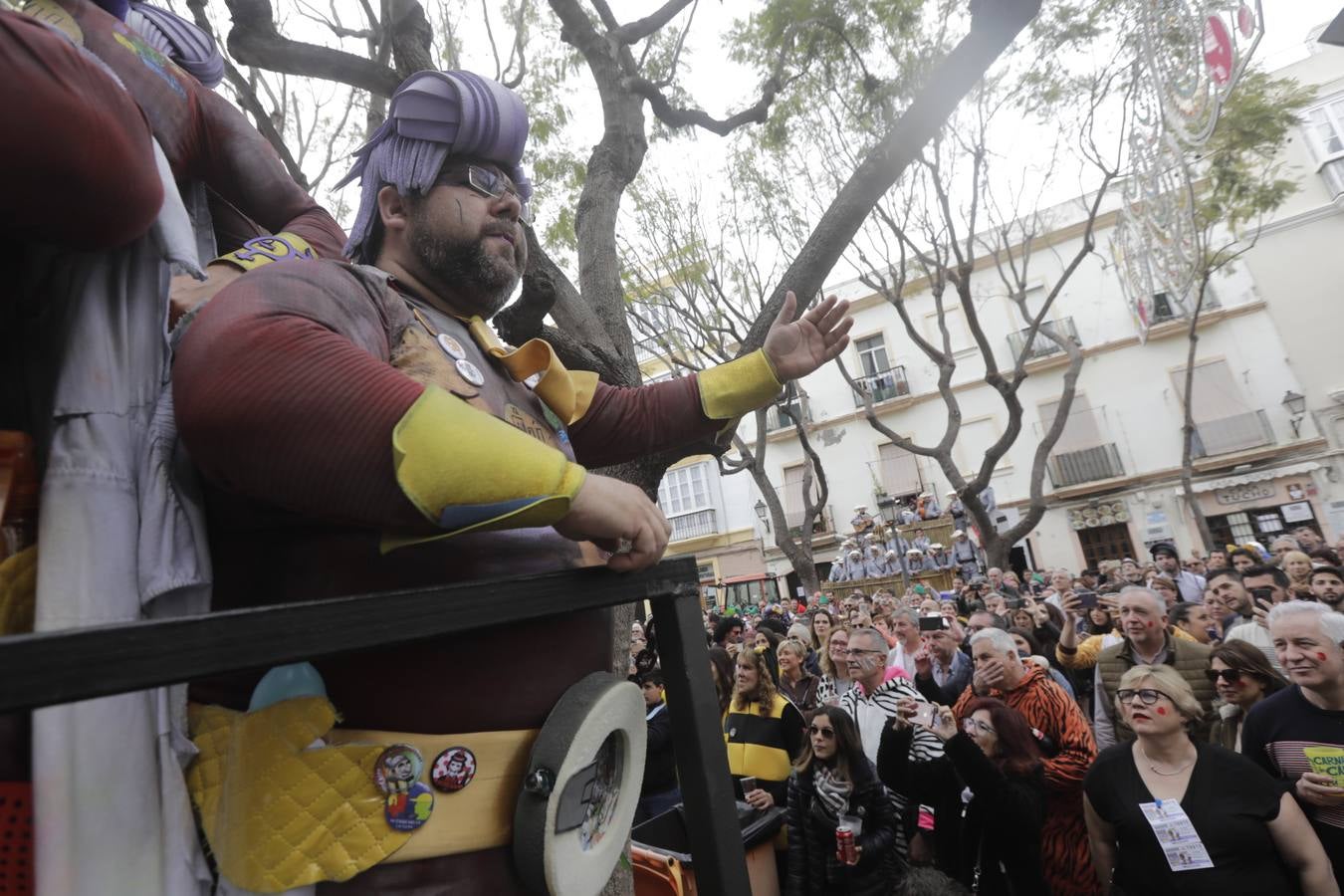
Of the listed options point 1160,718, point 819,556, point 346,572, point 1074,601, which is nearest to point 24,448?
point 346,572

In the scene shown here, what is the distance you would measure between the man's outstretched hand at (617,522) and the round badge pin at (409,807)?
410 millimetres

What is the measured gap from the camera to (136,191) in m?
0.88

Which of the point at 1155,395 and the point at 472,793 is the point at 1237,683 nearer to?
the point at 472,793

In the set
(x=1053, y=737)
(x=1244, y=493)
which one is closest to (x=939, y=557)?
(x=1244, y=493)

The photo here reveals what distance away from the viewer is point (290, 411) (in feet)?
2.89

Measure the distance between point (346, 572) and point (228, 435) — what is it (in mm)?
304

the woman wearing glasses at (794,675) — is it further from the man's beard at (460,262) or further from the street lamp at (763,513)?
the street lamp at (763,513)

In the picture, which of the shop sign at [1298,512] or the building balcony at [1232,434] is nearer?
the shop sign at [1298,512]

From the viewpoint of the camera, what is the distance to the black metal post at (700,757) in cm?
123

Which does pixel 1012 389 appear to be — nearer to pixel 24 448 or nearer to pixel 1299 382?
pixel 24 448

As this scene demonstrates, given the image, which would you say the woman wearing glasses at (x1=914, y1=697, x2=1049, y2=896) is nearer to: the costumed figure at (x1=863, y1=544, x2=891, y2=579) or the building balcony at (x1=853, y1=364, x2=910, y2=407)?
the costumed figure at (x1=863, y1=544, x2=891, y2=579)

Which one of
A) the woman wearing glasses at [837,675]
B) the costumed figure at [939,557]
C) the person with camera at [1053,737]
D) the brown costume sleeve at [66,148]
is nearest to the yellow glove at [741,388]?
the brown costume sleeve at [66,148]

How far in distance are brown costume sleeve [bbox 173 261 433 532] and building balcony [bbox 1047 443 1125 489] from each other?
2524 centimetres

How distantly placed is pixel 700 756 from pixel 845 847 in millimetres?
3410
